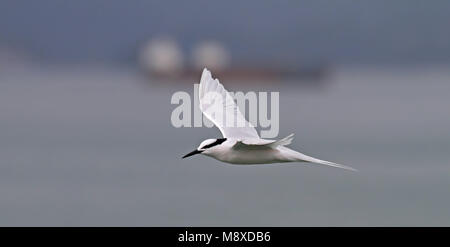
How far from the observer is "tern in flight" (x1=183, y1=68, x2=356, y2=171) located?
8.80 m

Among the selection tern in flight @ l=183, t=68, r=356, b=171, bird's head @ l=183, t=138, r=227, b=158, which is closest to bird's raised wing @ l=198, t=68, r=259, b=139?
tern in flight @ l=183, t=68, r=356, b=171

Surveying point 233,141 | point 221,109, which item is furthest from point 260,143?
point 221,109

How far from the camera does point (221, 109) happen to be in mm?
10008

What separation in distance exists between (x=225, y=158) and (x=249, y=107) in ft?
3.28

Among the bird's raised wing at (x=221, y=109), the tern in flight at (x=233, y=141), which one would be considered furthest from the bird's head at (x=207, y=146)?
the bird's raised wing at (x=221, y=109)

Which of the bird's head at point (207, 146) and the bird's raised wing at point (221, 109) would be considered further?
the bird's raised wing at point (221, 109)

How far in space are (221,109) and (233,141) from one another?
84cm

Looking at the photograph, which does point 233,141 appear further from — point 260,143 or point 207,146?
point 260,143

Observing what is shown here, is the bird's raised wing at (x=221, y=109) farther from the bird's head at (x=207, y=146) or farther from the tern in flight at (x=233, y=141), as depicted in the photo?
the bird's head at (x=207, y=146)

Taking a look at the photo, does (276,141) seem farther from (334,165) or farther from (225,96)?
(225,96)

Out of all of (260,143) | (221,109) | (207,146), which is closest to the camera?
(260,143)

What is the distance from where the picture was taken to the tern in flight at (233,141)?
880 cm

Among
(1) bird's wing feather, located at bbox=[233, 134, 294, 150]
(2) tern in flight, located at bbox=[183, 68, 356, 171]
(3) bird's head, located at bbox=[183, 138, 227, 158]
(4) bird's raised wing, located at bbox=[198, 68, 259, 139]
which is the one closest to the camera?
(1) bird's wing feather, located at bbox=[233, 134, 294, 150]

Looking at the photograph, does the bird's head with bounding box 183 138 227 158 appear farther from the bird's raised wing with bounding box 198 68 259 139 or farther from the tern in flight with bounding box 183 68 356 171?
the bird's raised wing with bounding box 198 68 259 139
